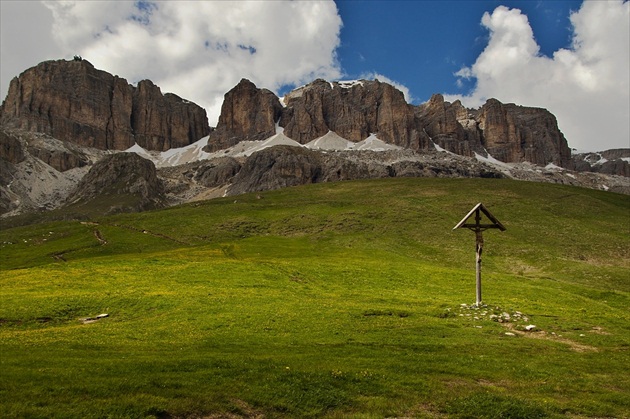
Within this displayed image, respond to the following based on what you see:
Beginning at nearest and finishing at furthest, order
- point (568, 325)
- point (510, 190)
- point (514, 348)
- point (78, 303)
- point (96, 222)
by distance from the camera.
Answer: point (514, 348) → point (568, 325) → point (78, 303) → point (96, 222) → point (510, 190)

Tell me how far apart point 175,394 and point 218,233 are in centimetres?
9974

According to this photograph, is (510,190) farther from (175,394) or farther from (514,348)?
(175,394)

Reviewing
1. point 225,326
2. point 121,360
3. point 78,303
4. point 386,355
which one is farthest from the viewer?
point 78,303

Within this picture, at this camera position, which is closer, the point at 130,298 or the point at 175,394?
the point at 175,394

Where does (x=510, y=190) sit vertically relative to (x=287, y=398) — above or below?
above

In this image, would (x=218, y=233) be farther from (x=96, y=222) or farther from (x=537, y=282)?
(x=537, y=282)

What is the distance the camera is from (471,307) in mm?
37594

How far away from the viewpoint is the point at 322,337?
88.3ft

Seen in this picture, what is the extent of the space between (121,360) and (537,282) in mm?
51170

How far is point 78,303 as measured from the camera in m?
36.7

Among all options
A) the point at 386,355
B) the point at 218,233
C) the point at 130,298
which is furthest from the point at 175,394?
the point at 218,233

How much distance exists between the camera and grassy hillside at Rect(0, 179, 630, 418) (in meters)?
16.7

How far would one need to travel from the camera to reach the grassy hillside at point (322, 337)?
54.7 feet

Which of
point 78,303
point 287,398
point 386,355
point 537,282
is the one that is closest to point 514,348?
point 386,355
